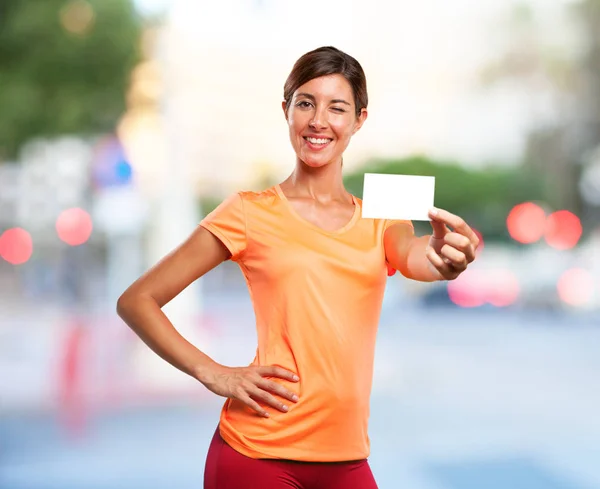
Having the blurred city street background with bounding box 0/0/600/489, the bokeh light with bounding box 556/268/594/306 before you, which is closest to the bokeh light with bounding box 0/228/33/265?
the blurred city street background with bounding box 0/0/600/489

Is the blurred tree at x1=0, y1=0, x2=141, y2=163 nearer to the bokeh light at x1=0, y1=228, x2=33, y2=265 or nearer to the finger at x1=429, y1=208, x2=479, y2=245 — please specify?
the bokeh light at x1=0, y1=228, x2=33, y2=265

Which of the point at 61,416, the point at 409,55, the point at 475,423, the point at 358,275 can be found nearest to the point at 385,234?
the point at 358,275

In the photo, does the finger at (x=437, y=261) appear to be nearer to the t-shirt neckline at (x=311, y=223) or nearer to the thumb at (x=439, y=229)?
the thumb at (x=439, y=229)

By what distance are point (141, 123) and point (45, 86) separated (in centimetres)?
173

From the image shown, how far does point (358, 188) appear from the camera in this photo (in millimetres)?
16688

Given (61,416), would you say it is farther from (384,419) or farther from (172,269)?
(172,269)

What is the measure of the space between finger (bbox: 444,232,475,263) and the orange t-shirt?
0.17 m

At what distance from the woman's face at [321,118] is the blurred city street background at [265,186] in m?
3.17

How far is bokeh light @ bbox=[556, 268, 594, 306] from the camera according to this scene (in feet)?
Answer: 36.5

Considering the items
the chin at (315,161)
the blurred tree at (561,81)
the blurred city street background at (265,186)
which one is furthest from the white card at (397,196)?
the blurred tree at (561,81)

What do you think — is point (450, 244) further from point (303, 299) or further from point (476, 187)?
point (476, 187)

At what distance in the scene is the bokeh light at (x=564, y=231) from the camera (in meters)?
16.4

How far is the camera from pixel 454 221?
1.20m

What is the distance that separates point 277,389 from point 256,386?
33mm
